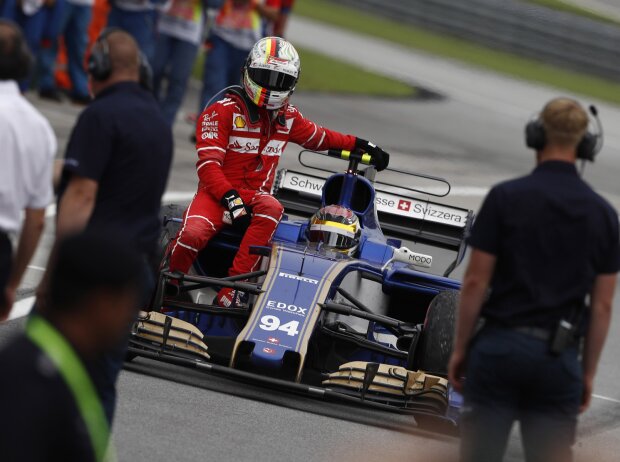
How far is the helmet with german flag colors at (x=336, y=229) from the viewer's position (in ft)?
29.2

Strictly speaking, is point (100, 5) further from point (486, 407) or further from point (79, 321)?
point (79, 321)

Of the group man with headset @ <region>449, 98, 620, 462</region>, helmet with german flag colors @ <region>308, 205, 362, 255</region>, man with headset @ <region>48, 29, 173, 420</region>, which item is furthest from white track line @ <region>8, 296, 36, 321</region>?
man with headset @ <region>449, 98, 620, 462</region>

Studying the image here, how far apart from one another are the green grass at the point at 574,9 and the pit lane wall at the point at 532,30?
101 cm

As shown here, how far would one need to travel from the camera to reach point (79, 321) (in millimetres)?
3627

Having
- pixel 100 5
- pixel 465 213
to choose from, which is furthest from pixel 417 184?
pixel 465 213

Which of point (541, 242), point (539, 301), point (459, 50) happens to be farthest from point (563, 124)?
point (459, 50)

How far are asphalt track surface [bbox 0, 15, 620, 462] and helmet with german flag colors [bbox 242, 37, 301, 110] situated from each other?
6.15ft

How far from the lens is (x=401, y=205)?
32.8ft

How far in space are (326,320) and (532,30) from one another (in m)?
24.9

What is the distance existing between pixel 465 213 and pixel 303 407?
8.43ft

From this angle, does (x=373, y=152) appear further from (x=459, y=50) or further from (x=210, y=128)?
(x=459, y=50)

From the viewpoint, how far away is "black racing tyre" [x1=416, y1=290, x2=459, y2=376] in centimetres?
803

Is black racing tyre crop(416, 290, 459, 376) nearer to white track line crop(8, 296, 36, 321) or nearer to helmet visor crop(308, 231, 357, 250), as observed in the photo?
helmet visor crop(308, 231, 357, 250)

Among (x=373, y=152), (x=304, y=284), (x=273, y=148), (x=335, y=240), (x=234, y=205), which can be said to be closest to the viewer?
(x=304, y=284)
